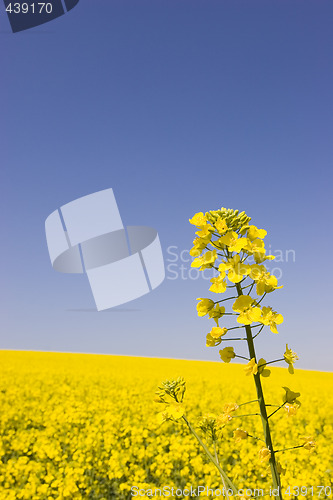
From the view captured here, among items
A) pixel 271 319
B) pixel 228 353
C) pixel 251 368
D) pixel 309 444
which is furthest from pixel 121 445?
pixel 271 319

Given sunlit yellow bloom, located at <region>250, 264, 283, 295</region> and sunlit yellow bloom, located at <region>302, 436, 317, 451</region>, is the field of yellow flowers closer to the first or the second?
sunlit yellow bloom, located at <region>302, 436, 317, 451</region>

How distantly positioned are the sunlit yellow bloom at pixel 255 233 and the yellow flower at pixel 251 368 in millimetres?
585

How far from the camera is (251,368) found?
4.84 feet

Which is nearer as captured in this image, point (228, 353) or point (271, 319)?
point (271, 319)

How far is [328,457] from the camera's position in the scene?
641 cm

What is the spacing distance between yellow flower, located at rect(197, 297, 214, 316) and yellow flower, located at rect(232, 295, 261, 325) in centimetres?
17

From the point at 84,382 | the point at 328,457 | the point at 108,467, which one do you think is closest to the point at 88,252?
the point at 84,382

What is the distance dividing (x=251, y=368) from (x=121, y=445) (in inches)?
285

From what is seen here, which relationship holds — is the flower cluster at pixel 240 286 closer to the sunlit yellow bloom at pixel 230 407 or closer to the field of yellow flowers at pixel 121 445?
the sunlit yellow bloom at pixel 230 407

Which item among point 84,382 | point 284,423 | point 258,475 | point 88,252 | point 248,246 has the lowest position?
point 258,475

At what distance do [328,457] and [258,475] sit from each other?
4.59ft

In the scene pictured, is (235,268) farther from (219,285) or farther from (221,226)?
(221,226)

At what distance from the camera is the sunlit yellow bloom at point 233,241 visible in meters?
1.58

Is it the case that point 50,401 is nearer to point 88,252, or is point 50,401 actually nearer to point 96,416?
point 96,416
